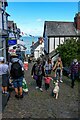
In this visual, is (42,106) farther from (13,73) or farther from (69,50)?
(69,50)

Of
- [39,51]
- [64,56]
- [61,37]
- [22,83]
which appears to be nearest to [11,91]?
[22,83]

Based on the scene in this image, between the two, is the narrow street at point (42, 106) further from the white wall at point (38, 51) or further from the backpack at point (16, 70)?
the white wall at point (38, 51)

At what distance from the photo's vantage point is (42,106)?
9.35 metres

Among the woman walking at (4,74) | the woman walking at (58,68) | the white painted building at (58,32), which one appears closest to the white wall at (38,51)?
the white painted building at (58,32)

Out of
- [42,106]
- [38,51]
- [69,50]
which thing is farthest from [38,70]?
[38,51]

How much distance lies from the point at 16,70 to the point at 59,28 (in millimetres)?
26744

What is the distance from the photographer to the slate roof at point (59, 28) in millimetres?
35156

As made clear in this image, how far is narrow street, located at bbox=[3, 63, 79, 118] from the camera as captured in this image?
8.31m

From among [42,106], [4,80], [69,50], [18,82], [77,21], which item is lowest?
[42,106]

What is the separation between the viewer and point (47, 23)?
36.2 meters

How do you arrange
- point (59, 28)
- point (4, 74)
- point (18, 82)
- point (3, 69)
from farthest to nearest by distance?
point (59, 28)
point (18, 82)
point (4, 74)
point (3, 69)

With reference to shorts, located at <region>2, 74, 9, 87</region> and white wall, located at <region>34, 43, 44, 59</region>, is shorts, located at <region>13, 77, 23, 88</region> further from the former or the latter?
white wall, located at <region>34, 43, 44, 59</region>

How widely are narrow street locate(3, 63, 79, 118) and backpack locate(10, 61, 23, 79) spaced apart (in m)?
1.01

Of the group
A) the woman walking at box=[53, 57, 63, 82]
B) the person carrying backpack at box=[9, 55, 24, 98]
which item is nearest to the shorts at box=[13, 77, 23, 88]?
the person carrying backpack at box=[9, 55, 24, 98]
